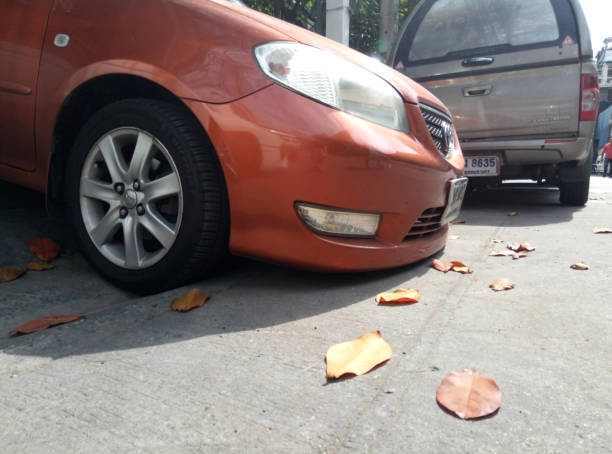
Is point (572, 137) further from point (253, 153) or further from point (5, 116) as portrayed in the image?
point (5, 116)

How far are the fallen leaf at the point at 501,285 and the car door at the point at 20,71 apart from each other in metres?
2.07

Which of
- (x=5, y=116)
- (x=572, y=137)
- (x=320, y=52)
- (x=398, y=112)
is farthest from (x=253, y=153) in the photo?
(x=572, y=137)

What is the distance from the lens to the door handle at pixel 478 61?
3.77m

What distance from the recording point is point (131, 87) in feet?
6.50

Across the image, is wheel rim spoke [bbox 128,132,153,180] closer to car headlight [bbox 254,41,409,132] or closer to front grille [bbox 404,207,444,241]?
car headlight [bbox 254,41,409,132]

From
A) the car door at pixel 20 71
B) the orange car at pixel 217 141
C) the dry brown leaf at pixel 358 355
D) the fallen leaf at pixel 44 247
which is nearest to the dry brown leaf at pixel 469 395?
the dry brown leaf at pixel 358 355

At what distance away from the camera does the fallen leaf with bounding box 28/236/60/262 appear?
7.36ft

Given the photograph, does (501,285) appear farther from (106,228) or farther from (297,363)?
(106,228)

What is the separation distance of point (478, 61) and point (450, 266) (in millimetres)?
2304

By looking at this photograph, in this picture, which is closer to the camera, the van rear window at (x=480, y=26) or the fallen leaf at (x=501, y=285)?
the fallen leaf at (x=501, y=285)

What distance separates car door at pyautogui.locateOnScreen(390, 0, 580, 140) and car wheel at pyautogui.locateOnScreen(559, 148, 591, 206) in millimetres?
577

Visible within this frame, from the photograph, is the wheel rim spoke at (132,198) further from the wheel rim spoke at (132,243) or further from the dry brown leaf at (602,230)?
the dry brown leaf at (602,230)

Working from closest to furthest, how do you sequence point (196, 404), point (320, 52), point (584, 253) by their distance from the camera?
point (196, 404) → point (320, 52) → point (584, 253)

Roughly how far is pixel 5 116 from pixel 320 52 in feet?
5.04
